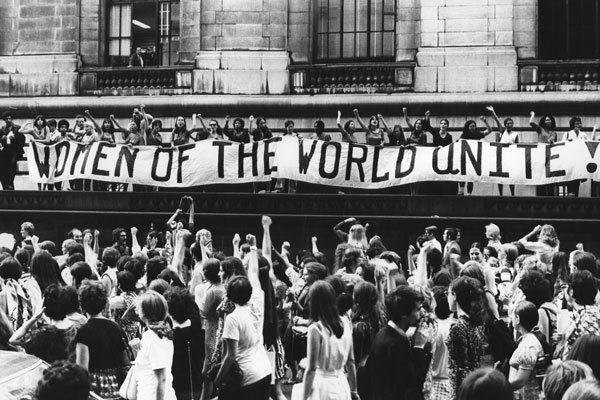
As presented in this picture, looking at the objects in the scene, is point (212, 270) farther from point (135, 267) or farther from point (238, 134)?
point (238, 134)

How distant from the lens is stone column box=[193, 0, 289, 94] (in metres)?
27.1

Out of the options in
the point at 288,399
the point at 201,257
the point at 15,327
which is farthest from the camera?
the point at 201,257

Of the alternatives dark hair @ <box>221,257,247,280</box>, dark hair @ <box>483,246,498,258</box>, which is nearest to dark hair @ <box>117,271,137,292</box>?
dark hair @ <box>221,257,247,280</box>

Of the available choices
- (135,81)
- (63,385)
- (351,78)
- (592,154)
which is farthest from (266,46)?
(63,385)

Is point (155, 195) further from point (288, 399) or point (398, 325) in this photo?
point (398, 325)

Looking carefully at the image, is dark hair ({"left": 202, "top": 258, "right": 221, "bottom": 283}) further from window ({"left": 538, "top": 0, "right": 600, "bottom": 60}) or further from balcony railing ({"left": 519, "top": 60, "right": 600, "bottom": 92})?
window ({"left": 538, "top": 0, "right": 600, "bottom": 60})

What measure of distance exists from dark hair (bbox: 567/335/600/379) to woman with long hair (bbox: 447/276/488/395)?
207 cm

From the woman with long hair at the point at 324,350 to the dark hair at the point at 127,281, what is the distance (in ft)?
8.74

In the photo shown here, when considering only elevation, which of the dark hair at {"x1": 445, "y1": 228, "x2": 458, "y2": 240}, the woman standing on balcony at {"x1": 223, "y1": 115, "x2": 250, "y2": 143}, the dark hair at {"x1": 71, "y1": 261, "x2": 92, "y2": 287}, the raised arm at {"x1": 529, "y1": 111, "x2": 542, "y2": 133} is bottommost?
the dark hair at {"x1": 71, "y1": 261, "x2": 92, "y2": 287}

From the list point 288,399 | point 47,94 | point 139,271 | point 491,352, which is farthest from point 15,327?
point 47,94

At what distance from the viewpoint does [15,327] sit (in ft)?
34.4

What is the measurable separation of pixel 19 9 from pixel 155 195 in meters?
9.68

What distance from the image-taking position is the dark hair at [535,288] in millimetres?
8984

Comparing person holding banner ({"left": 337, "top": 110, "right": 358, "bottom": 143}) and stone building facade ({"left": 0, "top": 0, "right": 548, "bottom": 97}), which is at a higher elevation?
stone building facade ({"left": 0, "top": 0, "right": 548, "bottom": 97})
